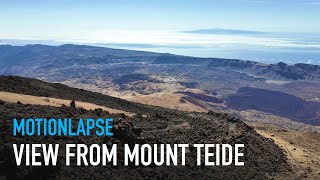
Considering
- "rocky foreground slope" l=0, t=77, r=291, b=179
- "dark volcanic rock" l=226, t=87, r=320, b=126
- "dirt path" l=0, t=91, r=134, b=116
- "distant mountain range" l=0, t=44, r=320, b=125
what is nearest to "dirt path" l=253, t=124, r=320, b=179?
"rocky foreground slope" l=0, t=77, r=291, b=179

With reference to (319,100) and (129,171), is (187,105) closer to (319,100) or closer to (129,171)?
(319,100)

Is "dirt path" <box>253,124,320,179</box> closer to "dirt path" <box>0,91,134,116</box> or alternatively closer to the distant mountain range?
"dirt path" <box>0,91,134,116</box>

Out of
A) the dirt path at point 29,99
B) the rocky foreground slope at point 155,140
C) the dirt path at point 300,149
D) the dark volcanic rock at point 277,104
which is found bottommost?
the dark volcanic rock at point 277,104

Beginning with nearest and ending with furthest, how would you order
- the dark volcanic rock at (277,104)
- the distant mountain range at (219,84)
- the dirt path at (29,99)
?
the dirt path at (29,99) < the dark volcanic rock at (277,104) < the distant mountain range at (219,84)

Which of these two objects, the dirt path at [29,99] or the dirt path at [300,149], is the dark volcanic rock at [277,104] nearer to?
the dirt path at [300,149]

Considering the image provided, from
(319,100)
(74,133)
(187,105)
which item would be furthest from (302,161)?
(319,100)

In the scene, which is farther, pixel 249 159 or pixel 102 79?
pixel 102 79

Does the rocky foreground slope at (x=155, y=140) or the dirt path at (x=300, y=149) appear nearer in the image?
the rocky foreground slope at (x=155, y=140)

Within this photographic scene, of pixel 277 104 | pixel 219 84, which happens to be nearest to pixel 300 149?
pixel 277 104

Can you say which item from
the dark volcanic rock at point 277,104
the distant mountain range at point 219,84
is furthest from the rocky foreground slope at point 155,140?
the dark volcanic rock at point 277,104
